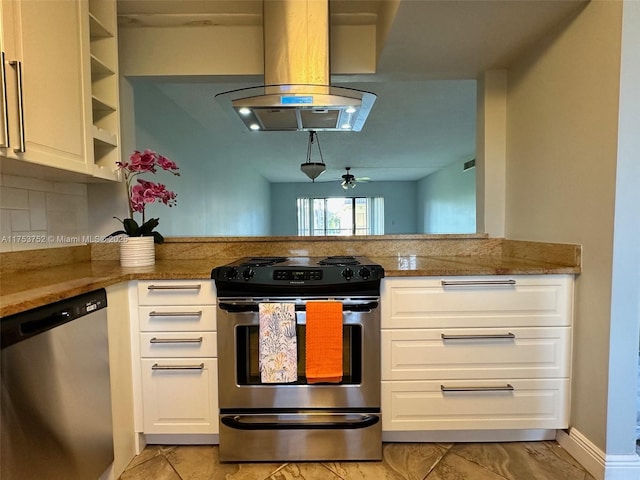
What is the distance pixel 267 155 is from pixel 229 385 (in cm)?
481

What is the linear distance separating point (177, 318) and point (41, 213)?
0.95 metres

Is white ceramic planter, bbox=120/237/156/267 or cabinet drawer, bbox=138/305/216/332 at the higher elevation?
white ceramic planter, bbox=120/237/156/267

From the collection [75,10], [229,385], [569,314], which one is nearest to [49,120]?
[75,10]

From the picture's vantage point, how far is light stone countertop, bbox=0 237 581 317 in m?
1.29

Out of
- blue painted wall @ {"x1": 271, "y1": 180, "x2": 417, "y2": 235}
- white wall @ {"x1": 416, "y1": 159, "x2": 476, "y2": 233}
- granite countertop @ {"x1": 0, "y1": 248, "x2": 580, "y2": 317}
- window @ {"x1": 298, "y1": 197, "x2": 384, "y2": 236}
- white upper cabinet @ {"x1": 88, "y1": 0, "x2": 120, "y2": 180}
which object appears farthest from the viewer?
window @ {"x1": 298, "y1": 197, "x2": 384, "y2": 236}

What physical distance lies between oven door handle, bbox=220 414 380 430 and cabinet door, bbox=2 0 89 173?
1352 mm

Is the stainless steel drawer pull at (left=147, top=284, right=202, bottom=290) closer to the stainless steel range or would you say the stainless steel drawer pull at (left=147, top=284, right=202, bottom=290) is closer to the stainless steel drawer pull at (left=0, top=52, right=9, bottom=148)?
the stainless steel range

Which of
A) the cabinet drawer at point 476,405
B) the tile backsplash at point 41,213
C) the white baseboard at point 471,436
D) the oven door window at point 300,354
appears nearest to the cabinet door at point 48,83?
the tile backsplash at point 41,213

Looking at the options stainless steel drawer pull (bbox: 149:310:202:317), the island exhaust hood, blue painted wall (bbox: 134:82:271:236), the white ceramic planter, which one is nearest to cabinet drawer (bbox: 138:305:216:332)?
stainless steel drawer pull (bbox: 149:310:202:317)

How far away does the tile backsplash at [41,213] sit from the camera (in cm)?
168

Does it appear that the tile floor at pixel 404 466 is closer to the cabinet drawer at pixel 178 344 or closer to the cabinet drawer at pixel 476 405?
the cabinet drawer at pixel 476 405

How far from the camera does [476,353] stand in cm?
169

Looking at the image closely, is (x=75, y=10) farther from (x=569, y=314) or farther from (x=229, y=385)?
(x=569, y=314)

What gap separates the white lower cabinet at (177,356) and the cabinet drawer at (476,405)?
828mm
